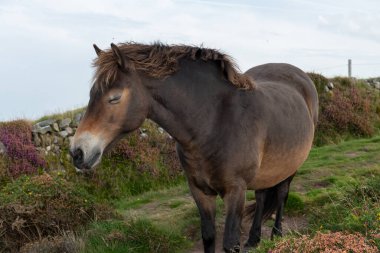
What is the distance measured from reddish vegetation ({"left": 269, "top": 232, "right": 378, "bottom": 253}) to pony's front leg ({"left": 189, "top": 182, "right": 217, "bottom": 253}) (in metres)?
1.23

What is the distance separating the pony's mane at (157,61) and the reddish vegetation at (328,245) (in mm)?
1563

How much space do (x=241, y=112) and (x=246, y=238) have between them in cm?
255

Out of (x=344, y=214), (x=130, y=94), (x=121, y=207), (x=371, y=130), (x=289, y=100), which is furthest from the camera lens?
(x=371, y=130)

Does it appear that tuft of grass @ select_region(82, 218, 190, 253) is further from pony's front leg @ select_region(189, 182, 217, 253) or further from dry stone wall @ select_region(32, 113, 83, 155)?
dry stone wall @ select_region(32, 113, 83, 155)

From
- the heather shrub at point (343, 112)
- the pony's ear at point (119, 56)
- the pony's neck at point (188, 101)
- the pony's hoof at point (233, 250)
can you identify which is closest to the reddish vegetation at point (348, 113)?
the heather shrub at point (343, 112)

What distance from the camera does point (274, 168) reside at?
518 centimetres

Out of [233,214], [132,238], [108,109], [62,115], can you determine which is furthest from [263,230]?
[62,115]

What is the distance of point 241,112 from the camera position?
4531mm

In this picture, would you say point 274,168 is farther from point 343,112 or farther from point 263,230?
point 343,112

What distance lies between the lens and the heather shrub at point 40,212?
6.49 metres

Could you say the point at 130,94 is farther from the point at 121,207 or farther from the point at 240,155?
the point at 121,207

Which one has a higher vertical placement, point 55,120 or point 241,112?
point 241,112

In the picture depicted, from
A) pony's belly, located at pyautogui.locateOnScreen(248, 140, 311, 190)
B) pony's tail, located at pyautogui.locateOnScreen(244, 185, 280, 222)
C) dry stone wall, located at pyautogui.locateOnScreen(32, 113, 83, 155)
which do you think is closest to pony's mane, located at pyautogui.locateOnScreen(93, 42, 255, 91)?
pony's belly, located at pyautogui.locateOnScreen(248, 140, 311, 190)

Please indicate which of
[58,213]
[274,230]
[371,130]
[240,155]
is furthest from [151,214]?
[371,130]
